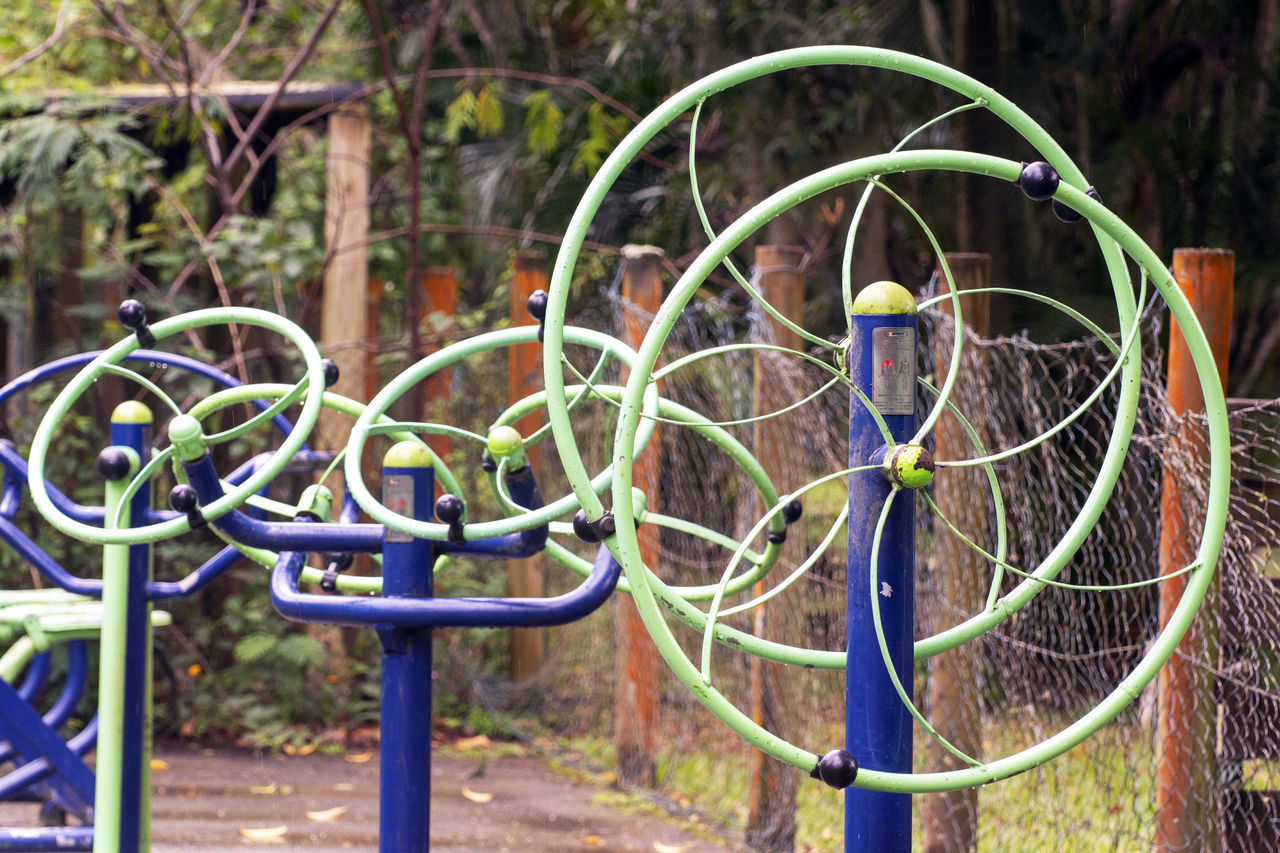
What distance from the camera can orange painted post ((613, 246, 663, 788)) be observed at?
4258 mm

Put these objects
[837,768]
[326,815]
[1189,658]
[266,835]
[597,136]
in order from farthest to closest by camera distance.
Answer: [597,136] → [326,815] → [266,835] → [1189,658] → [837,768]

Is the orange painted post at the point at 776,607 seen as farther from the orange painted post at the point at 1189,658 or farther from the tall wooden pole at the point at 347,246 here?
the tall wooden pole at the point at 347,246

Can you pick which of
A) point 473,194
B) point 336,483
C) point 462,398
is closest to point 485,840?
point 336,483

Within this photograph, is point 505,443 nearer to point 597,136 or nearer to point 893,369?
point 893,369

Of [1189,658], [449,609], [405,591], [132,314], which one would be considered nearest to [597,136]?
[132,314]

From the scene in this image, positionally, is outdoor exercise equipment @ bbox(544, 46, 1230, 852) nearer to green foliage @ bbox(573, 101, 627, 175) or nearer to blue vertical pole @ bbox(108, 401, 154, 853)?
blue vertical pole @ bbox(108, 401, 154, 853)

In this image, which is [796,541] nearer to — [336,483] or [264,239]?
[336,483]

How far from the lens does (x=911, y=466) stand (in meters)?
1.60

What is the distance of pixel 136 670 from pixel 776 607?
1.73 m

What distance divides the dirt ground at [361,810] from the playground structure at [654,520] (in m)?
1.17

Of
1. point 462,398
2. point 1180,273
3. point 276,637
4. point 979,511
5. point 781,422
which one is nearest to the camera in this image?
point 1180,273

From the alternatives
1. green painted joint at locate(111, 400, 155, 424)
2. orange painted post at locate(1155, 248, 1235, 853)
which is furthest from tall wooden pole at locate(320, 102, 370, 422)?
orange painted post at locate(1155, 248, 1235, 853)

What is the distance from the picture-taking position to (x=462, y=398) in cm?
554

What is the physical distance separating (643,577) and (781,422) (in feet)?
7.42
